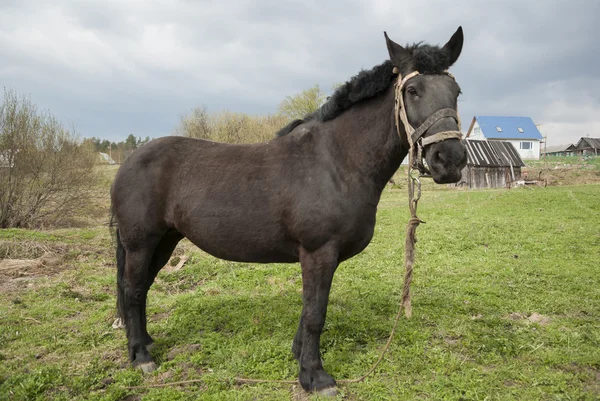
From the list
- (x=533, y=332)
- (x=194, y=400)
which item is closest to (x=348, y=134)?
(x=194, y=400)

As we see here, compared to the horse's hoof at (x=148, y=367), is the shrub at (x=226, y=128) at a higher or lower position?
higher

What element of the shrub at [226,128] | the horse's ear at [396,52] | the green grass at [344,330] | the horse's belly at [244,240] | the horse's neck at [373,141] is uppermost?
the shrub at [226,128]

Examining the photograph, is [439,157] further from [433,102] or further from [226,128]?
[226,128]

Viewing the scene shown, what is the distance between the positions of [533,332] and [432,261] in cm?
325

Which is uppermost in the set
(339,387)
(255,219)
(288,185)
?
(288,185)

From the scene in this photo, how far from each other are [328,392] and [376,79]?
290 centimetres

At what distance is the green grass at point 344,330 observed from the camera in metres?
3.21

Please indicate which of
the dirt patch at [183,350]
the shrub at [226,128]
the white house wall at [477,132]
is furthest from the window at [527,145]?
the dirt patch at [183,350]

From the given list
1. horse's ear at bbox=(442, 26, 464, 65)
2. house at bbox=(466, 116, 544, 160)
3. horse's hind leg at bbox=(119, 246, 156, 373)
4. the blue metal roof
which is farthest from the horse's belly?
the blue metal roof

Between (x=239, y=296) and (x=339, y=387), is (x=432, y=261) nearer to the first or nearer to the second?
(x=239, y=296)

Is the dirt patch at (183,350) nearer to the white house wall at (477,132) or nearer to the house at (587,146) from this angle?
the white house wall at (477,132)

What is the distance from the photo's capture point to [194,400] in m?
3.07

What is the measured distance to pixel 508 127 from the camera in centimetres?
5934

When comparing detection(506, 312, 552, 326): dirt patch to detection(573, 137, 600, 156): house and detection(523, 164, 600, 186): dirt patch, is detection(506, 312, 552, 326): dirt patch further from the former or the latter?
detection(573, 137, 600, 156): house
